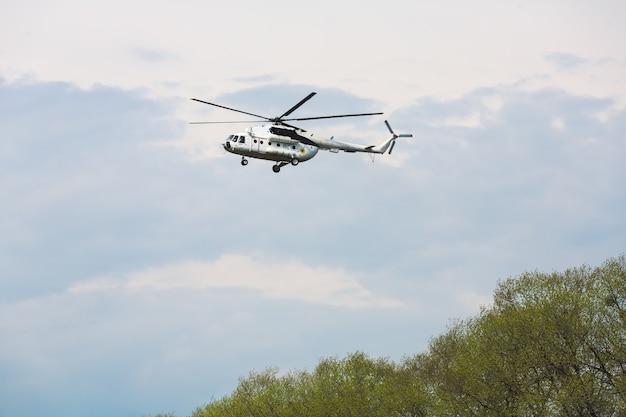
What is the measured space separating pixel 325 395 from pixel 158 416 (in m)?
43.7

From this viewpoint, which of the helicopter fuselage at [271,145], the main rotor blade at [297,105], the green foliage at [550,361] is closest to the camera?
the green foliage at [550,361]

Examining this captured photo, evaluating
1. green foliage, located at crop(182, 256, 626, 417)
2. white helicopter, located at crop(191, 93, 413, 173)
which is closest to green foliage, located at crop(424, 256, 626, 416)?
green foliage, located at crop(182, 256, 626, 417)

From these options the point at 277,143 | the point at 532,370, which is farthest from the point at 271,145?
the point at 532,370

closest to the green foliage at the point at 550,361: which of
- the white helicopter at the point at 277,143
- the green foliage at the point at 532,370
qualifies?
the green foliage at the point at 532,370

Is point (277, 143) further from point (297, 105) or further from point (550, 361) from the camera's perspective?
point (550, 361)

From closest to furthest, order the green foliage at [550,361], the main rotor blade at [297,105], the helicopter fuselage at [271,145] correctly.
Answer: the green foliage at [550,361] < the main rotor blade at [297,105] < the helicopter fuselage at [271,145]

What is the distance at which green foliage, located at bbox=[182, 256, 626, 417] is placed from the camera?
64.9 metres

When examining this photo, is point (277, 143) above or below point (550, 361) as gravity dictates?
above

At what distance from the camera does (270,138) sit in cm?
8575

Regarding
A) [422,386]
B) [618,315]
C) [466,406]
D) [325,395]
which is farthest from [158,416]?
[618,315]

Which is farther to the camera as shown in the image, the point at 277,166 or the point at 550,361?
the point at 277,166

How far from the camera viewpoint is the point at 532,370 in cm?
7006

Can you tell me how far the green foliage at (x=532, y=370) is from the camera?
6494 centimetres

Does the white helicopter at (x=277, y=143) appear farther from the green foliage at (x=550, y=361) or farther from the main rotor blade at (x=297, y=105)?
the green foliage at (x=550, y=361)
